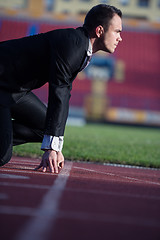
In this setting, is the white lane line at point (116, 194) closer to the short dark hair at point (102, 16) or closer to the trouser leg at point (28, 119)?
the trouser leg at point (28, 119)

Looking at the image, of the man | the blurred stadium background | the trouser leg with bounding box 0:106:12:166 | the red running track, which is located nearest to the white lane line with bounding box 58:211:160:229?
the red running track

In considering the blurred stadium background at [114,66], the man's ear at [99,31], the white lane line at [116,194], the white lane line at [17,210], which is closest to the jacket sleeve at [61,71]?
the man's ear at [99,31]

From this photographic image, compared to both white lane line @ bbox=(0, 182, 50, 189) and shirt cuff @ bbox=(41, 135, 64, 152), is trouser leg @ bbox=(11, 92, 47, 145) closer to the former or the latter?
shirt cuff @ bbox=(41, 135, 64, 152)

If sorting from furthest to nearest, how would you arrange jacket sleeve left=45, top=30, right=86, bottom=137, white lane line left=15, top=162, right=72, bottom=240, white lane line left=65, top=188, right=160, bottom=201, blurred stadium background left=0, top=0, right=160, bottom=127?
1. blurred stadium background left=0, top=0, right=160, bottom=127
2. jacket sleeve left=45, top=30, right=86, bottom=137
3. white lane line left=65, top=188, right=160, bottom=201
4. white lane line left=15, top=162, right=72, bottom=240

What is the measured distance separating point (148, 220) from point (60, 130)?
47.2 inches

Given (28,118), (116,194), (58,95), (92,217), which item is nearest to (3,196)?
(92,217)

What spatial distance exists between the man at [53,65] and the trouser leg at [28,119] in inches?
6.2

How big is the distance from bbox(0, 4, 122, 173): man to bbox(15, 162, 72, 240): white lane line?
17.9 inches

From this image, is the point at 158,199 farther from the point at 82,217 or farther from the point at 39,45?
the point at 39,45

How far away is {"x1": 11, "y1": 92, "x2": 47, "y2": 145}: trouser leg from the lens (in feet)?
11.5

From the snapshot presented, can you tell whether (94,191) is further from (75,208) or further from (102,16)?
(102,16)

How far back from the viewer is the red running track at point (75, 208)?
5.42ft

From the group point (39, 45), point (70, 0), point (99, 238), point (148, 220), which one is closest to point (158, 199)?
point (148, 220)

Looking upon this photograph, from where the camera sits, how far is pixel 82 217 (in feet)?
6.23
